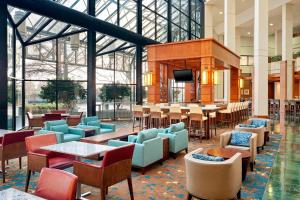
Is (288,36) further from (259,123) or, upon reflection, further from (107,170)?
(107,170)

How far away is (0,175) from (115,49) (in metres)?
9.40

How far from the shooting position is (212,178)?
3.19m

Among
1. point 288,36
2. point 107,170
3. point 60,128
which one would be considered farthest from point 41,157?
point 288,36

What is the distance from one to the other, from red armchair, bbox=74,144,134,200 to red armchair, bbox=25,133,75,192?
2.29 feet

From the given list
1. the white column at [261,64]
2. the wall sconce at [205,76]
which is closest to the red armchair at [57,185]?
the wall sconce at [205,76]

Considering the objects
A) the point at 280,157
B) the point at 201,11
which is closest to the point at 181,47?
the point at 280,157

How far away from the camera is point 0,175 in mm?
4664

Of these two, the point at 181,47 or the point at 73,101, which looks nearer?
the point at 181,47

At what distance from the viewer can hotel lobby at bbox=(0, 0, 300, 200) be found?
3.51 meters

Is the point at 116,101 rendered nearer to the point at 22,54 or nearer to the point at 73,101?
the point at 73,101

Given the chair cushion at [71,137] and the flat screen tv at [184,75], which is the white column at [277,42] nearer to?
the flat screen tv at [184,75]

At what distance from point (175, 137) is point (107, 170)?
9.00ft

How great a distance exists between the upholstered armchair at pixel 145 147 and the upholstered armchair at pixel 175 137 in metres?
0.57

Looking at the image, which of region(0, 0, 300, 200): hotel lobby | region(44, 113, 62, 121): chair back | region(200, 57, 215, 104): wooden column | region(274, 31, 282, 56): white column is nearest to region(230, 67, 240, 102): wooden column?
region(0, 0, 300, 200): hotel lobby
